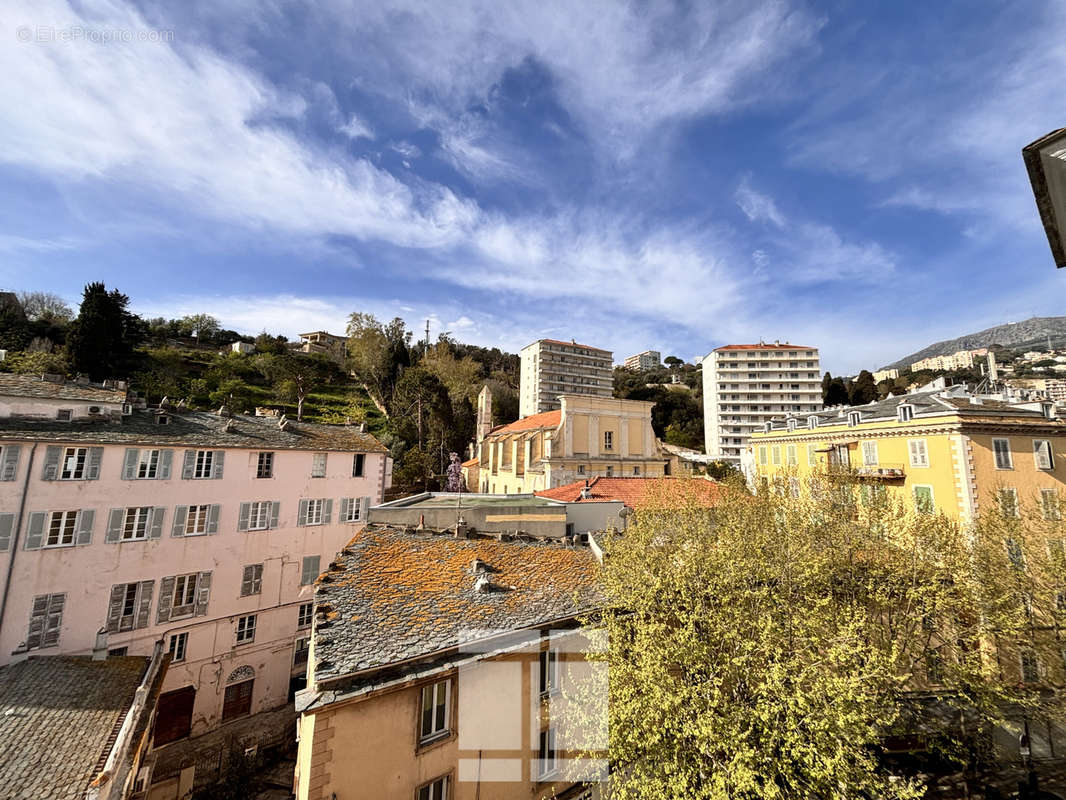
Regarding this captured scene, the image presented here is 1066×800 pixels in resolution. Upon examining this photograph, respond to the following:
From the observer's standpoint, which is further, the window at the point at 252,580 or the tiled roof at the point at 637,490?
the window at the point at 252,580

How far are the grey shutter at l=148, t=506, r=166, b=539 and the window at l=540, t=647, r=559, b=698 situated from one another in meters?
20.4

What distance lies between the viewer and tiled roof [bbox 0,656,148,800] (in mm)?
11594

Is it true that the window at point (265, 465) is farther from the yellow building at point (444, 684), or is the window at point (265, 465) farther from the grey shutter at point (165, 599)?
the yellow building at point (444, 684)

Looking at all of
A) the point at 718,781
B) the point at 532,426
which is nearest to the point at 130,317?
the point at 532,426

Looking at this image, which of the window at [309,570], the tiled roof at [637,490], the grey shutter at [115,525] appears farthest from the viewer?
the window at [309,570]

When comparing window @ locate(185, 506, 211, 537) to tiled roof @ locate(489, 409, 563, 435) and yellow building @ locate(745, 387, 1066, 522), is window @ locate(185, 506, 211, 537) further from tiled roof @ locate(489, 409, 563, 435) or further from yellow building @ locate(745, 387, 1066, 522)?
yellow building @ locate(745, 387, 1066, 522)

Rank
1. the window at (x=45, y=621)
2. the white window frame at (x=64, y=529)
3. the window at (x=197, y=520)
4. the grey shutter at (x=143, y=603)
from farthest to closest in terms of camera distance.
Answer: the window at (x=197, y=520) → the grey shutter at (x=143, y=603) → the white window frame at (x=64, y=529) → the window at (x=45, y=621)

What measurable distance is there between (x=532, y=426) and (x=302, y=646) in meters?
32.2

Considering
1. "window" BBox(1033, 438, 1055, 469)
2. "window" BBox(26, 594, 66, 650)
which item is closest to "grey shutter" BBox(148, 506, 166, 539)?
"window" BBox(26, 594, 66, 650)

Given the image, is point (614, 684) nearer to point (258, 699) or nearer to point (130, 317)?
point (258, 699)

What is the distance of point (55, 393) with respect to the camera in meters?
20.2

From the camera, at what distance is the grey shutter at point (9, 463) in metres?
17.4

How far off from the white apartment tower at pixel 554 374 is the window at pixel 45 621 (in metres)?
82.2

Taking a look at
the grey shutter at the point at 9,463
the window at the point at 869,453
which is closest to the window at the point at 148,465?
the grey shutter at the point at 9,463
